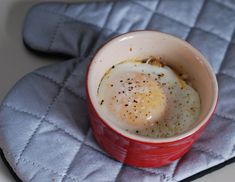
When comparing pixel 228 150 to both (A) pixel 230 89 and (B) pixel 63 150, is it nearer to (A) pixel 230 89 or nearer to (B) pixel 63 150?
(A) pixel 230 89

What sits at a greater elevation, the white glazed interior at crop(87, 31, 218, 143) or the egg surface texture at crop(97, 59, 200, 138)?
the white glazed interior at crop(87, 31, 218, 143)

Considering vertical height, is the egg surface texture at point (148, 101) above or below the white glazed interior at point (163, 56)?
below

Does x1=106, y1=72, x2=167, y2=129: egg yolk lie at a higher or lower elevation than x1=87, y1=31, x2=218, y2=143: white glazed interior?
lower

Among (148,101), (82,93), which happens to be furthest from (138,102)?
(82,93)
